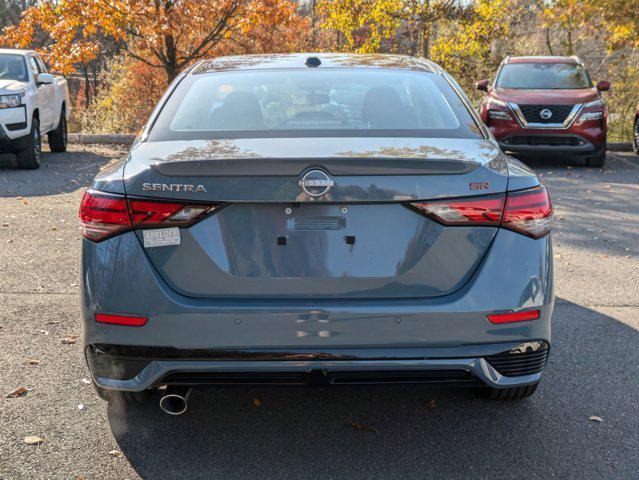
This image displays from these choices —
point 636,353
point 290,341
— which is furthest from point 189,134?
point 636,353

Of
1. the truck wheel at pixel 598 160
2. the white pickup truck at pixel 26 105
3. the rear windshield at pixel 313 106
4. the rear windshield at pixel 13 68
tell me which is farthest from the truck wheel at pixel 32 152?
the rear windshield at pixel 313 106

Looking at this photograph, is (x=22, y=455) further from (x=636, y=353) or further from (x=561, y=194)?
(x=561, y=194)

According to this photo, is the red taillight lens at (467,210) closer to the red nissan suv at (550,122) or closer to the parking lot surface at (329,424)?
the parking lot surface at (329,424)

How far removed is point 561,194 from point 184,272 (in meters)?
8.75

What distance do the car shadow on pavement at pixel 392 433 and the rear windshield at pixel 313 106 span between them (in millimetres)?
1103

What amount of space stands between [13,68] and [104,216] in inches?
450

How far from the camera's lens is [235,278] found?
308 centimetres

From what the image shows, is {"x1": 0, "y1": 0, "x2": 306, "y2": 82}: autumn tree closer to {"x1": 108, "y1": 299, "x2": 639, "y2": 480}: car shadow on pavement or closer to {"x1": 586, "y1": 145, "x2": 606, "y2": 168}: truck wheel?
{"x1": 586, "y1": 145, "x2": 606, "y2": 168}: truck wheel

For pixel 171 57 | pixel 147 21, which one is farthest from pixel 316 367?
pixel 171 57

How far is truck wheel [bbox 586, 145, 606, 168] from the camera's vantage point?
13.7 metres

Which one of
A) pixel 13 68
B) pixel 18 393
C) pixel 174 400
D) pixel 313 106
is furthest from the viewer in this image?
pixel 13 68

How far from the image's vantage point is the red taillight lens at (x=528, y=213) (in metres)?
3.16

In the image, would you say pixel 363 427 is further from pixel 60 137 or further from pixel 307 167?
pixel 60 137

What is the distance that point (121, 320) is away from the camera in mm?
3145
